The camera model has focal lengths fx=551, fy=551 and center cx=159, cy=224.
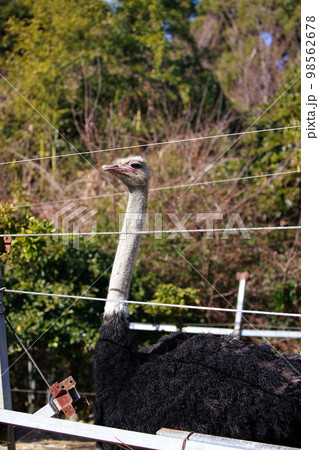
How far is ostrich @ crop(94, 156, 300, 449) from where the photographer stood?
2484 millimetres

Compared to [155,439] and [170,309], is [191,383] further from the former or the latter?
[170,309]

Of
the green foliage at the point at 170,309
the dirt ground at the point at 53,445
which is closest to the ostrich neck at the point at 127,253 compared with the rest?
the dirt ground at the point at 53,445

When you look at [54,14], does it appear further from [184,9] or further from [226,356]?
[226,356]

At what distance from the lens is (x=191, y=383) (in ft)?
8.46

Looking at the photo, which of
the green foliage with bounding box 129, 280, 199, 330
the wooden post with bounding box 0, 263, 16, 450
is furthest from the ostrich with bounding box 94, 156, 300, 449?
the green foliage with bounding box 129, 280, 199, 330

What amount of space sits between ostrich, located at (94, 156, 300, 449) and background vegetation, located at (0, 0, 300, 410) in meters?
1.09

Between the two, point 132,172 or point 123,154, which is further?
point 123,154

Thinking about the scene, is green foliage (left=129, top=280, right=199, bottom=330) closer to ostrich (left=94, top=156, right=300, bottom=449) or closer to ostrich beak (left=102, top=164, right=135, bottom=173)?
ostrich (left=94, top=156, right=300, bottom=449)

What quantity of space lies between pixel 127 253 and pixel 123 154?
4.25 m

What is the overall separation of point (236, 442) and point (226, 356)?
923mm

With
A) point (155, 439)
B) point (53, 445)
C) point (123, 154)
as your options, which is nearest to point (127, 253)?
point (155, 439)

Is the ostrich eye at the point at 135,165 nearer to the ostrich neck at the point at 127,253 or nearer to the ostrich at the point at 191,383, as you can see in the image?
the ostrich neck at the point at 127,253
